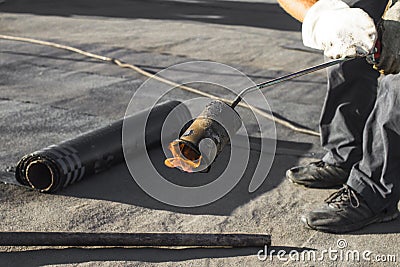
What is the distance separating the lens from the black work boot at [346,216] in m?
3.96

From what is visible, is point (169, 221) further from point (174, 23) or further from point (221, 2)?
point (221, 2)

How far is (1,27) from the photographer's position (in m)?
8.78

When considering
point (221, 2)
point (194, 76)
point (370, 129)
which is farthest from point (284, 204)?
point (221, 2)

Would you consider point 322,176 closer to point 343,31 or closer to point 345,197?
point 345,197

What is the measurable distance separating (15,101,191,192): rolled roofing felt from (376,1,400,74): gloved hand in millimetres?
1877

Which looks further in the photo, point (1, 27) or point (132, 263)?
point (1, 27)

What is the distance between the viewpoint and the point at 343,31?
10.0 ft

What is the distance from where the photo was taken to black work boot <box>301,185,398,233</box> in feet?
13.0

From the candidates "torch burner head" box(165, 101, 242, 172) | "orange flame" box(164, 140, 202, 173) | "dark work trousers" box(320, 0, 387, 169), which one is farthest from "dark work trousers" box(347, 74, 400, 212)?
"orange flame" box(164, 140, 202, 173)

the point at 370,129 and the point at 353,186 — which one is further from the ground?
the point at 370,129

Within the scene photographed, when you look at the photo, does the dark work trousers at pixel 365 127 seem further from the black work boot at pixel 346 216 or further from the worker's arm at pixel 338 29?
the worker's arm at pixel 338 29

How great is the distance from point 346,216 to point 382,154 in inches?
14.6

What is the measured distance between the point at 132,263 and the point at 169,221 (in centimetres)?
53

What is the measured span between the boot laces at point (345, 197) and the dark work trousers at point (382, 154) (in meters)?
0.03
